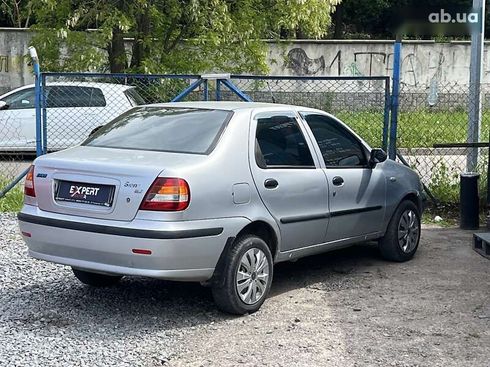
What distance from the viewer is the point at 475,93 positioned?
9.93 m

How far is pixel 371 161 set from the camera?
23.9 feet

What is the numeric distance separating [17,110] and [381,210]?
1071 centimetres

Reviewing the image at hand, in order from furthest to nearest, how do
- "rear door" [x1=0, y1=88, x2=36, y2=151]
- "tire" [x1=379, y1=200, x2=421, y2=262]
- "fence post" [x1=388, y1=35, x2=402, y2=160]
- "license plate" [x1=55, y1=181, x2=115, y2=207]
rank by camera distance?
"rear door" [x1=0, y1=88, x2=36, y2=151] < "fence post" [x1=388, y1=35, x2=402, y2=160] < "tire" [x1=379, y1=200, x2=421, y2=262] < "license plate" [x1=55, y1=181, x2=115, y2=207]

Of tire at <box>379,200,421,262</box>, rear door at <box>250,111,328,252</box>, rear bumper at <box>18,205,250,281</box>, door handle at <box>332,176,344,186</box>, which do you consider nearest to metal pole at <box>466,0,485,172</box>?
tire at <box>379,200,421,262</box>

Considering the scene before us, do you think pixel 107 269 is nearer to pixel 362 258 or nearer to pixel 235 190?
pixel 235 190

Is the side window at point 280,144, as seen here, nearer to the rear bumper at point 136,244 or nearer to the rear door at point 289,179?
the rear door at point 289,179

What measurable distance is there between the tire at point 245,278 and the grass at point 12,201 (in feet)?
16.0

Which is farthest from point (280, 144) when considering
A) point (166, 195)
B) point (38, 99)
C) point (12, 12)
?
point (12, 12)

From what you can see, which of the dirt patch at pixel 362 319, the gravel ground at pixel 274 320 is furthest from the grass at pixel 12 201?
the dirt patch at pixel 362 319

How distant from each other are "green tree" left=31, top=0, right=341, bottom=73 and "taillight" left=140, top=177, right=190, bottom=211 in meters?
11.6

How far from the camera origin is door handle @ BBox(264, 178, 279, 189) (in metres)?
6.00

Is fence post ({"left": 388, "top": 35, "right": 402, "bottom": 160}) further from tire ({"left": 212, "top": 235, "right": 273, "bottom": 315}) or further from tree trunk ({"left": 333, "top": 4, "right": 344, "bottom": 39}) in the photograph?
tree trunk ({"left": 333, "top": 4, "right": 344, "bottom": 39})

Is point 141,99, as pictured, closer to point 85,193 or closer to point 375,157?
point 375,157

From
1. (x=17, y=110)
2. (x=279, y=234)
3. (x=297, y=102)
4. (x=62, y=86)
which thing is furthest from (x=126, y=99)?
(x=279, y=234)
